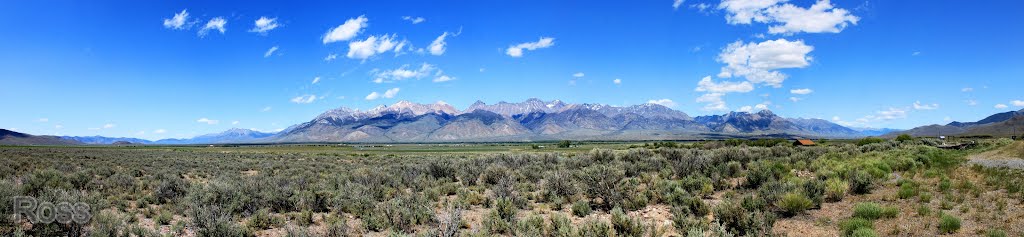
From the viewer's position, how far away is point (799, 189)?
14.0 meters

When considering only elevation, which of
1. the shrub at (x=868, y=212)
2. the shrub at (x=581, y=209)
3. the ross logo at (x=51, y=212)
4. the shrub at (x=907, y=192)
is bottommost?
the shrub at (x=581, y=209)

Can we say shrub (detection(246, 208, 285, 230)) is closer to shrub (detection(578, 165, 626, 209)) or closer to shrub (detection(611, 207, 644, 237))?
shrub (detection(611, 207, 644, 237))

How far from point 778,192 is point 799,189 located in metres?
0.85

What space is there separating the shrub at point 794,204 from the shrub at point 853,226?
5.39ft

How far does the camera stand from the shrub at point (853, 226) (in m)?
9.97

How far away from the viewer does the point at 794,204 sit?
12297 mm

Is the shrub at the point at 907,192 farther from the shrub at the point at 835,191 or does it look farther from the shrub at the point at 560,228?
the shrub at the point at 560,228

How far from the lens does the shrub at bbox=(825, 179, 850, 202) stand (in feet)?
46.3

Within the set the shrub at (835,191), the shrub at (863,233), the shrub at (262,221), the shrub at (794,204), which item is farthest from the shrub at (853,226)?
the shrub at (262,221)

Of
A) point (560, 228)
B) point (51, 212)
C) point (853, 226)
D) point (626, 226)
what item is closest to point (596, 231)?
point (560, 228)

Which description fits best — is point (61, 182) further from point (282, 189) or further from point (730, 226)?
point (730, 226)

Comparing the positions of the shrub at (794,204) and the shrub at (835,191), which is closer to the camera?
the shrub at (794,204)

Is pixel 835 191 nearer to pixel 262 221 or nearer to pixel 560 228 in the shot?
pixel 560 228

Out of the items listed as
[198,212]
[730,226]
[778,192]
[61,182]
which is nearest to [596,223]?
[730,226]
